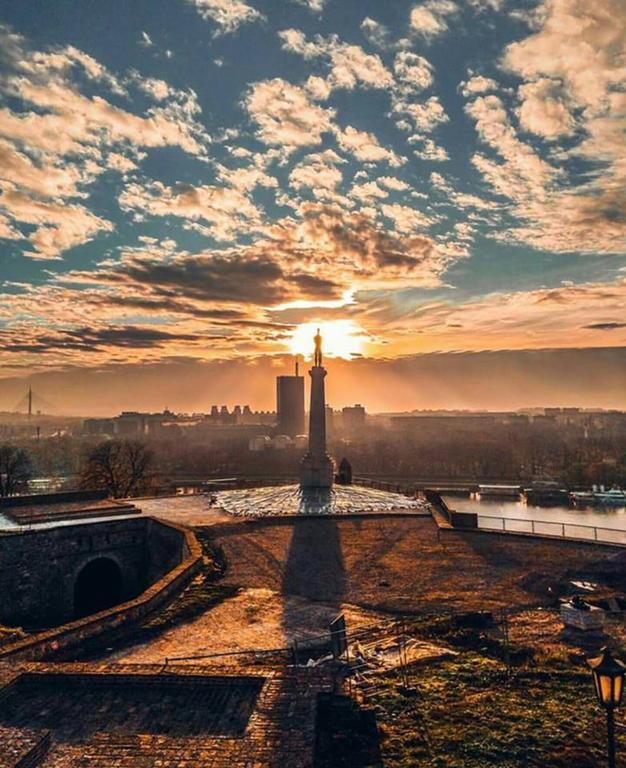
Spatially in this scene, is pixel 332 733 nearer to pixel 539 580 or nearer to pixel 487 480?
pixel 539 580

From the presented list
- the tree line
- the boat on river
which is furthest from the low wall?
the boat on river

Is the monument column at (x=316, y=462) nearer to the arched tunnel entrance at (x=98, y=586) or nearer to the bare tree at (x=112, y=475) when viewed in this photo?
the arched tunnel entrance at (x=98, y=586)

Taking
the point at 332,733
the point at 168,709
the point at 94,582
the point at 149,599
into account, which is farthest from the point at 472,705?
the point at 94,582

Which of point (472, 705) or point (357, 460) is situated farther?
point (357, 460)

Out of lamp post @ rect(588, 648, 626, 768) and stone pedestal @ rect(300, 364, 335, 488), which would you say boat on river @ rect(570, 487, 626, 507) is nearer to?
stone pedestal @ rect(300, 364, 335, 488)

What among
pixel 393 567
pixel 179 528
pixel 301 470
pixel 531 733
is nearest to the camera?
pixel 531 733
